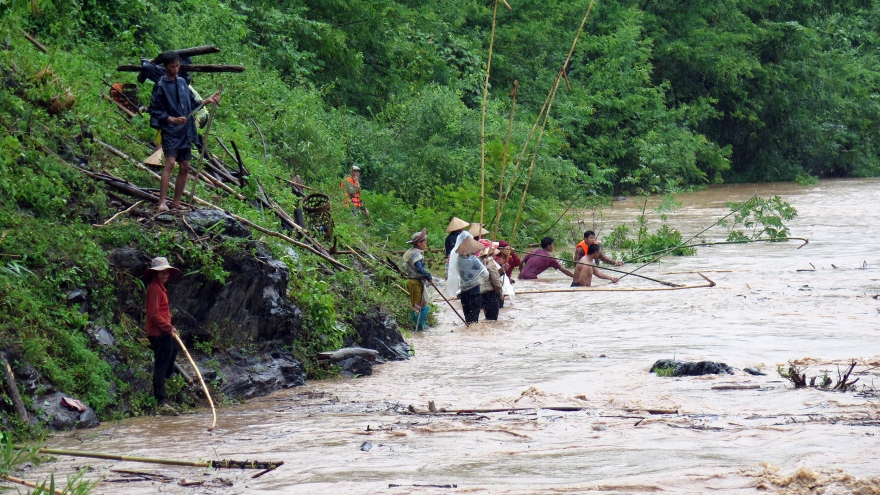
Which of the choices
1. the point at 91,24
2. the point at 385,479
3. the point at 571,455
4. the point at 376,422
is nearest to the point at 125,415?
the point at 376,422

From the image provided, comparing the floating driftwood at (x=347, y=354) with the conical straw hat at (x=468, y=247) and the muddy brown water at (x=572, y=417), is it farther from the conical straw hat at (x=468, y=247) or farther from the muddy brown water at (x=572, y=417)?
the conical straw hat at (x=468, y=247)

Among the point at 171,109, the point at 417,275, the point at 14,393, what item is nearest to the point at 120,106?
the point at 171,109

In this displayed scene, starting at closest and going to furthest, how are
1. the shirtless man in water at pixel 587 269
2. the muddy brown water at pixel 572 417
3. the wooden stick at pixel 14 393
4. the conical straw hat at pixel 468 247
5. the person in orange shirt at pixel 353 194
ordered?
the muddy brown water at pixel 572 417, the wooden stick at pixel 14 393, the conical straw hat at pixel 468 247, the shirtless man in water at pixel 587 269, the person in orange shirt at pixel 353 194

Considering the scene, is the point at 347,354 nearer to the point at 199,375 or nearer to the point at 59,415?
the point at 199,375

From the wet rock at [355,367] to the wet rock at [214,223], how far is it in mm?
1463

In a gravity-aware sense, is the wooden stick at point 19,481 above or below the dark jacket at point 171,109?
below

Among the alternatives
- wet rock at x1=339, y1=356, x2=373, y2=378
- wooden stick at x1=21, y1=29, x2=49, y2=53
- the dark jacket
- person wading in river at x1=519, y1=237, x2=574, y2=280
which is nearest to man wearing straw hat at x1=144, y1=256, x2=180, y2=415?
the dark jacket

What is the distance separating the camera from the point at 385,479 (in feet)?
19.7

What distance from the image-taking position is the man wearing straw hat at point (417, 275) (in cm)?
1189

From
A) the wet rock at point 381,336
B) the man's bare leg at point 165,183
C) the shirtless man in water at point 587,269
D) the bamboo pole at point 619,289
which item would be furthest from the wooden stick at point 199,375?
the shirtless man in water at point 587,269

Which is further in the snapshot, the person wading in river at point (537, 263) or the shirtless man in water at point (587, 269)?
the person wading in river at point (537, 263)

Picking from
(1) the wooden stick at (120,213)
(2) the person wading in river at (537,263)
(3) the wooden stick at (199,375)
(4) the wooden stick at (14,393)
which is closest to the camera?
(4) the wooden stick at (14,393)

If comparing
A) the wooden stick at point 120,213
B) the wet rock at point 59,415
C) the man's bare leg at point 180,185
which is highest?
the man's bare leg at point 180,185

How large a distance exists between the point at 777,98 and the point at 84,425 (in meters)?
32.2
